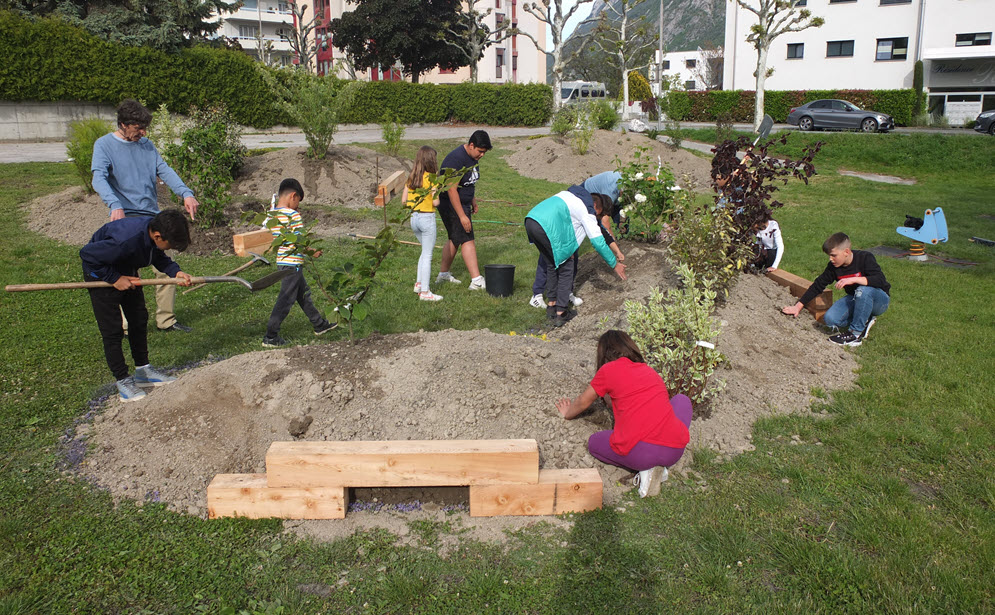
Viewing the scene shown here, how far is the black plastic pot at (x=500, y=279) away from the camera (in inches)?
284

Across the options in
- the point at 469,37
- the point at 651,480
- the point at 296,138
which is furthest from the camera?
the point at 469,37

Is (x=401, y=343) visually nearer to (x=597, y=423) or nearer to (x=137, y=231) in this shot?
(x=597, y=423)

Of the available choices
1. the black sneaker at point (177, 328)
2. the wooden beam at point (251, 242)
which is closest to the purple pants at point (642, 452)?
the black sneaker at point (177, 328)

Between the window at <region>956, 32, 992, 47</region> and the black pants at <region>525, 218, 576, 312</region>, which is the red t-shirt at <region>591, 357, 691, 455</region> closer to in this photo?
the black pants at <region>525, 218, 576, 312</region>

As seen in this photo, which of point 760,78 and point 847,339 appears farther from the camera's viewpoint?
point 760,78

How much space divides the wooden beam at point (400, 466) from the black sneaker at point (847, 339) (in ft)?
12.2

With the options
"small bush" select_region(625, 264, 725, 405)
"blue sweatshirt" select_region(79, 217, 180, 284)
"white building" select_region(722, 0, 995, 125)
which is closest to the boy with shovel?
"blue sweatshirt" select_region(79, 217, 180, 284)

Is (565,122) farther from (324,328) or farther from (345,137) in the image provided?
(324,328)

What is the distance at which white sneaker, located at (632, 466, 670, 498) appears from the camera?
11.9ft

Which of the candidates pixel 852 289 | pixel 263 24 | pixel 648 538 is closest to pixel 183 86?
pixel 852 289

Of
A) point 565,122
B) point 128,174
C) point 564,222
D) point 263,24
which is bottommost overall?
point 564,222

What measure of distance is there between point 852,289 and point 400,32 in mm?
37037

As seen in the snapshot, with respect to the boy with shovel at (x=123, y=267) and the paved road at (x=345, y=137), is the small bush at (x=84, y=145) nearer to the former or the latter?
the boy with shovel at (x=123, y=267)

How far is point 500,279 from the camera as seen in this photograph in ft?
23.7
